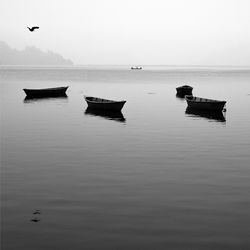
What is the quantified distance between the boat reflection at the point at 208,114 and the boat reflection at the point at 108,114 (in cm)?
914

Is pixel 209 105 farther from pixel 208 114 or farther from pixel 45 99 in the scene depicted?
pixel 45 99

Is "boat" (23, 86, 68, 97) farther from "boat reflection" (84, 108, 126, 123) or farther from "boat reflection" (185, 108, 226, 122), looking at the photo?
"boat reflection" (185, 108, 226, 122)

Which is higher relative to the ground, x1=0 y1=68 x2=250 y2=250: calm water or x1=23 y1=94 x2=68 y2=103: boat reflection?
x1=23 y1=94 x2=68 y2=103: boat reflection

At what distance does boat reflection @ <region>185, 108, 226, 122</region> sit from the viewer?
5184cm

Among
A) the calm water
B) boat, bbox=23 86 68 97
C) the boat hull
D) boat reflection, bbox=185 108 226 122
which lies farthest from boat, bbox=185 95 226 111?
boat, bbox=23 86 68 97

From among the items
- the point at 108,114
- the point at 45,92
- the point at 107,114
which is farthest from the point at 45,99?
the point at 108,114

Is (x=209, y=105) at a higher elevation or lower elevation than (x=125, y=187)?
higher

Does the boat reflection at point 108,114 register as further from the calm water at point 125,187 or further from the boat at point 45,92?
the boat at point 45,92

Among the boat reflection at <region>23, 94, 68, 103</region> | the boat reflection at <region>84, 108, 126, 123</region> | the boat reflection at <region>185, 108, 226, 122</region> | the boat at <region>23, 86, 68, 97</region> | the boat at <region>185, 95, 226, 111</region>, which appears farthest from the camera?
the boat at <region>23, 86, 68, 97</region>

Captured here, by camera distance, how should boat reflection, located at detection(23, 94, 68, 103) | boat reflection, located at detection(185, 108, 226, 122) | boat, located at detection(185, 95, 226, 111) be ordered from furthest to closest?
boat reflection, located at detection(23, 94, 68, 103) < boat, located at detection(185, 95, 226, 111) < boat reflection, located at detection(185, 108, 226, 122)

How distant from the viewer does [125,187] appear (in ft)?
73.2

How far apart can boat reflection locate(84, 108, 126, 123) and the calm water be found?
614 centimetres

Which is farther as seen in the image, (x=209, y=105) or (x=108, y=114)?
(x=209, y=105)

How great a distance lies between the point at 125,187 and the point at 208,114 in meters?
34.9
